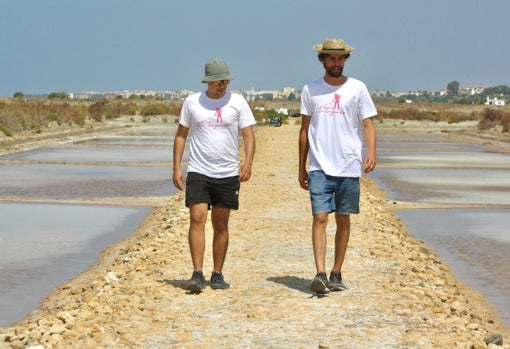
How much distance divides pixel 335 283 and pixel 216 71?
1.90 m

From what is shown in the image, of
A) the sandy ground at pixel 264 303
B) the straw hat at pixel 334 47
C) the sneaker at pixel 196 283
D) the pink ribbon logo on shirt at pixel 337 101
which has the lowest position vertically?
the sandy ground at pixel 264 303

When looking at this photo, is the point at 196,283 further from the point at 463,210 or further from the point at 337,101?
the point at 463,210

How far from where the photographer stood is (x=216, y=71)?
26.0ft

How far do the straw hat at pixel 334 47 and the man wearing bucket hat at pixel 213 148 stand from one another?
2.40 ft

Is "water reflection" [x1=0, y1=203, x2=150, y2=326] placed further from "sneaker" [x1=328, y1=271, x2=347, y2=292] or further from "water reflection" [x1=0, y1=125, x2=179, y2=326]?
"sneaker" [x1=328, y1=271, x2=347, y2=292]

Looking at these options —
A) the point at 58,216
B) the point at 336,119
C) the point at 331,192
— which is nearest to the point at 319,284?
the point at 331,192

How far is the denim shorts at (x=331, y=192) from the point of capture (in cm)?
787

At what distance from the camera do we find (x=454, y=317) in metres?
7.64

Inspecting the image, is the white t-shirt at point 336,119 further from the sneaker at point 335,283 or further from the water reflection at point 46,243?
the water reflection at point 46,243

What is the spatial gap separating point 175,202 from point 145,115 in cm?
7278

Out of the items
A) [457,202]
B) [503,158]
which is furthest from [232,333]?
[503,158]

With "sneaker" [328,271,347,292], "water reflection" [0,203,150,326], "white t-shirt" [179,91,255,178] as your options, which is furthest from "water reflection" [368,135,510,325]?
"water reflection" [0,203,150,326]

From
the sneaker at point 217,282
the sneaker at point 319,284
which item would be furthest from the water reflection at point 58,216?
the sneaker at point 319,284

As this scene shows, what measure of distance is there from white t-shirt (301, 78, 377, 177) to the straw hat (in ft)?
0.80
